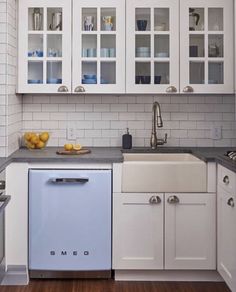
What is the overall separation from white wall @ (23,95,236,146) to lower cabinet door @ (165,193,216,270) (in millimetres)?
805

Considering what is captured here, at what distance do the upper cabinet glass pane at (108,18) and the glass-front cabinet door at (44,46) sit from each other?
25 cm

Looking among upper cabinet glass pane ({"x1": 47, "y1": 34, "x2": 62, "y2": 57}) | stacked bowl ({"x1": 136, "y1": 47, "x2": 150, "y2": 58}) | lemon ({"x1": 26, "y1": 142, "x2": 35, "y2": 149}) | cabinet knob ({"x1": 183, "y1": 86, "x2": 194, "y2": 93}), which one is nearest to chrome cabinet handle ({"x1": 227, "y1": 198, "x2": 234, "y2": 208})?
cabinet knob ({"x1": 183, "y1": 86, "x2": 194, "y2": 93})

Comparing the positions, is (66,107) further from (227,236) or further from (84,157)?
(227,236)

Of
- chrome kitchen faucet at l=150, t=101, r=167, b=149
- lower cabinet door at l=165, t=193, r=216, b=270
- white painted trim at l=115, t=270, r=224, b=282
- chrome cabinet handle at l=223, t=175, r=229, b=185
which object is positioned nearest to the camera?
chrome cabinet handle at l=223, t=175, r=229, b=185

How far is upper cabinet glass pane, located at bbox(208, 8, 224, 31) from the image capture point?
3.70 meters

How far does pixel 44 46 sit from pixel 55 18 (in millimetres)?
220

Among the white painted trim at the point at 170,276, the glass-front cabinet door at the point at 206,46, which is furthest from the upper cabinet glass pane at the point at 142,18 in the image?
the white painted trim at the point at 170,276

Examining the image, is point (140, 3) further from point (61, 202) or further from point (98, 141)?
point (61, 202)

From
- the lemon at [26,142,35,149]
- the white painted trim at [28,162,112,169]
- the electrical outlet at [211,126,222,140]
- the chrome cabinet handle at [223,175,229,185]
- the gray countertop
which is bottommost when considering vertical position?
the chrome cabinet handle at [223,175,229,185]

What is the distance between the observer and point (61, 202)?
330cm

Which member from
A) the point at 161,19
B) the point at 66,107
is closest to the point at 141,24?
the point at 161,19

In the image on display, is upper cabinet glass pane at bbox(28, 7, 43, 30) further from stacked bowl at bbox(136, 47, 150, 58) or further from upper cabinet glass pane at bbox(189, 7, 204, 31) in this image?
upper cabinet glass pane at bbox(189, 7, 204, 31)

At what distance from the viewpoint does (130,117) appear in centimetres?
399

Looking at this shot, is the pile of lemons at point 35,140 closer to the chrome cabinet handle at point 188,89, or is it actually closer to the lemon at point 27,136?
the lemon at point 27,136
